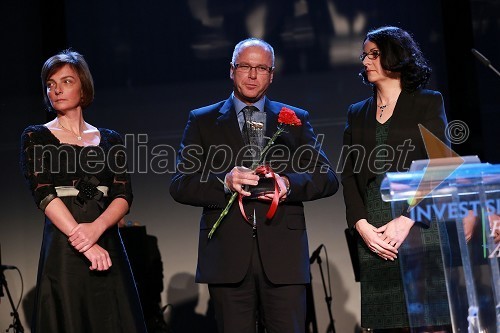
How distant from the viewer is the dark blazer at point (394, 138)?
2979 mm

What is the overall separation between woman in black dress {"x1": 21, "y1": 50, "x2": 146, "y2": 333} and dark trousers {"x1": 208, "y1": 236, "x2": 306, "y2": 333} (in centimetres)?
39

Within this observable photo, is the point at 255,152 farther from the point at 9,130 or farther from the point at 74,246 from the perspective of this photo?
the point at 9,130

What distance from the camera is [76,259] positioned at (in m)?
3.02

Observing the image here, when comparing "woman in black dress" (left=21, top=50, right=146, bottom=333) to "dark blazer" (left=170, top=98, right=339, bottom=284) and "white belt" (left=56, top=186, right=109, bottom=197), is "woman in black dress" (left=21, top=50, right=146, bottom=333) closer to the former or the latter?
"white belt" (left=56, top=186, right=109, bottom=197)

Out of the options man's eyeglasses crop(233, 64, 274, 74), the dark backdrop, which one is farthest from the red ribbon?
the dark backdrop

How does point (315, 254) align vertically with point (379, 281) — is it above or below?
below

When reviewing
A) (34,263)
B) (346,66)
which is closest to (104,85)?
(34,263)

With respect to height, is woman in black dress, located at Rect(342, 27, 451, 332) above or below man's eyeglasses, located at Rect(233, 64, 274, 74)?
below

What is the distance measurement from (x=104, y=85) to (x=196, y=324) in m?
2.10

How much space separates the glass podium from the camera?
1931mm

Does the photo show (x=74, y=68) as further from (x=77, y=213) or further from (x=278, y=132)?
(x=278, y=132)

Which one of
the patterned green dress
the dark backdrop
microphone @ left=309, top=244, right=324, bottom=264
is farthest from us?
the dark backdrop

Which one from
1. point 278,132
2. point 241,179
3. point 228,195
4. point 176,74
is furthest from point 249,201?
point 176,74

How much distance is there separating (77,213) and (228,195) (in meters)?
0.64
